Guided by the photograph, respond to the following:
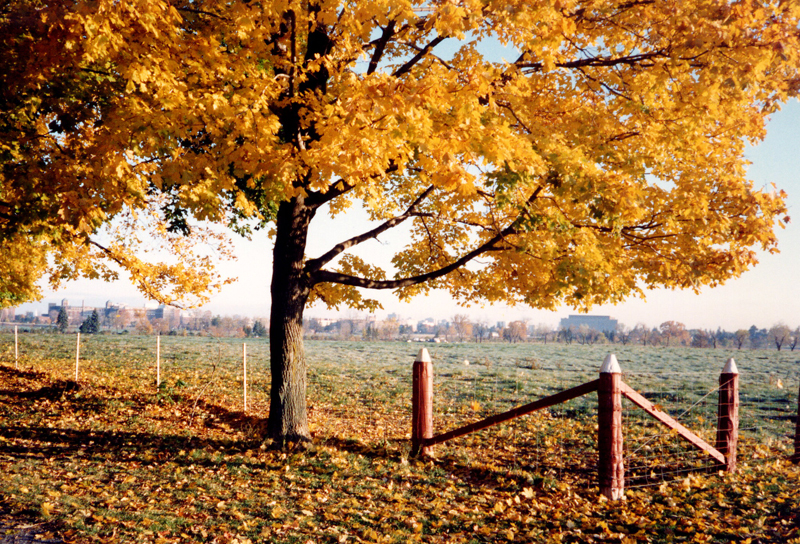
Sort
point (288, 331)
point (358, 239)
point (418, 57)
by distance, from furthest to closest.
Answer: point (358, 239) < point (288, 331) < point (418, 57)

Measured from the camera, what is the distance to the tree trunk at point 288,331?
8.12 metres

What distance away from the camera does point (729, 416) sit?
22.9 feet

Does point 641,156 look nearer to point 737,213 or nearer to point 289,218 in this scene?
point 737,213

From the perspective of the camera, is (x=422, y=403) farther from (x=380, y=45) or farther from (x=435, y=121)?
(x=380, y=45)

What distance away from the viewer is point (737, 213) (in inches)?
278

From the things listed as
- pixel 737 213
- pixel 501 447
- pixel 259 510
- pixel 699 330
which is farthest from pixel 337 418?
pixel 699 330

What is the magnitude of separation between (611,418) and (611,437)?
22 cm

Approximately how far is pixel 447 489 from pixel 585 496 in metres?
1.61

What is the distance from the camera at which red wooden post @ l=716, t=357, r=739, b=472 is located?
6.96 meters

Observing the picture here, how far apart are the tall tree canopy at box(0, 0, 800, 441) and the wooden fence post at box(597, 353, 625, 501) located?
5.26 feet

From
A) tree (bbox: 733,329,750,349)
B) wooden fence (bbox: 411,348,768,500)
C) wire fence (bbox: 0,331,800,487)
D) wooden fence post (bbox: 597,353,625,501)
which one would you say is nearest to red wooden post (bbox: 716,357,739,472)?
wooden fence (bbox: 411,348,768,500)

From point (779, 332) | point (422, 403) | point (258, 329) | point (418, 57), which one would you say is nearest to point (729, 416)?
point (422, 403)

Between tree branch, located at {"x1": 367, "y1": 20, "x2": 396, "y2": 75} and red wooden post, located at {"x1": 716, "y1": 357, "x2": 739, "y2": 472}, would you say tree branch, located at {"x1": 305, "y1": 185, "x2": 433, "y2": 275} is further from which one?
red wooden post, located at {"x1": 716, "y1": 357, "x2": 739, "y2": 472}

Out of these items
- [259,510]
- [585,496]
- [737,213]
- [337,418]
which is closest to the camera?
[259,510]
